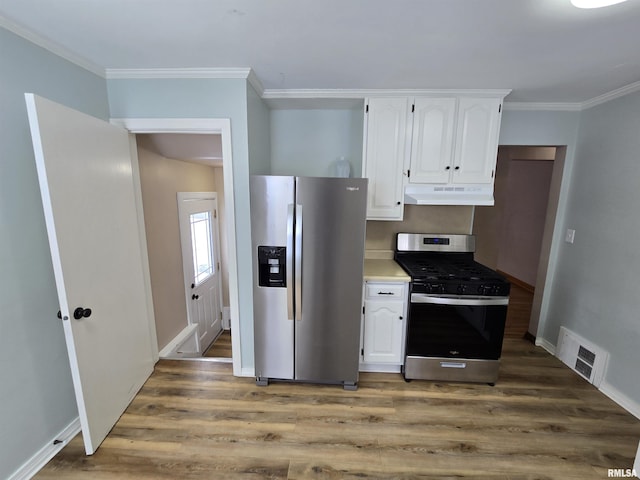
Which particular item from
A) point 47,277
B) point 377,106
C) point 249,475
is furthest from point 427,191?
point 47,277

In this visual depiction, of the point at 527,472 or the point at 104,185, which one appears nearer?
the point at 527,472

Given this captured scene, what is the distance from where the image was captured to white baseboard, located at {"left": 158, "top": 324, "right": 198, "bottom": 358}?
2758 mm

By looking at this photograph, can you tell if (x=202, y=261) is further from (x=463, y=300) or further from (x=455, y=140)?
(x=455, y=140)

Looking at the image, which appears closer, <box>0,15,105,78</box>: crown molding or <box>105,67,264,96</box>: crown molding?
<box>0,15,105,78</box>: crown molding

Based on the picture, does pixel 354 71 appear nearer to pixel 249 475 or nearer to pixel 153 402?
pixel 249 475

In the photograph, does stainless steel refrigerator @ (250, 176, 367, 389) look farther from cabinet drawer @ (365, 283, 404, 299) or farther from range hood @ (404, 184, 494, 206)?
range hood @ (404, 184, 494, 206)

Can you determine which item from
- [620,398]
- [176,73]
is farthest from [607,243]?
[176,73]

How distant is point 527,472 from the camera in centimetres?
155

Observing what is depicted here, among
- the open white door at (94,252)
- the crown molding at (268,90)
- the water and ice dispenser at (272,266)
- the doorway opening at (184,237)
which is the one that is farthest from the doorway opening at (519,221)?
the open white door at (94,252)

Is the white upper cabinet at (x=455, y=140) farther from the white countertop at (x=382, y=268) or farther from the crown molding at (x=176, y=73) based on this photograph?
the crown molding at (x=176, y=73)

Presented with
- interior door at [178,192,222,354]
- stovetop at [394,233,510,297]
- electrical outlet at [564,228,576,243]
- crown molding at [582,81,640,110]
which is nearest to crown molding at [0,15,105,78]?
interior door at [178,192,222,354]

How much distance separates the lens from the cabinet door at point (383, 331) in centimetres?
227

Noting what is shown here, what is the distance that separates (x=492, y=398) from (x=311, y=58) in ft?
9.55

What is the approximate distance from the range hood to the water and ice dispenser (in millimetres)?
1247
